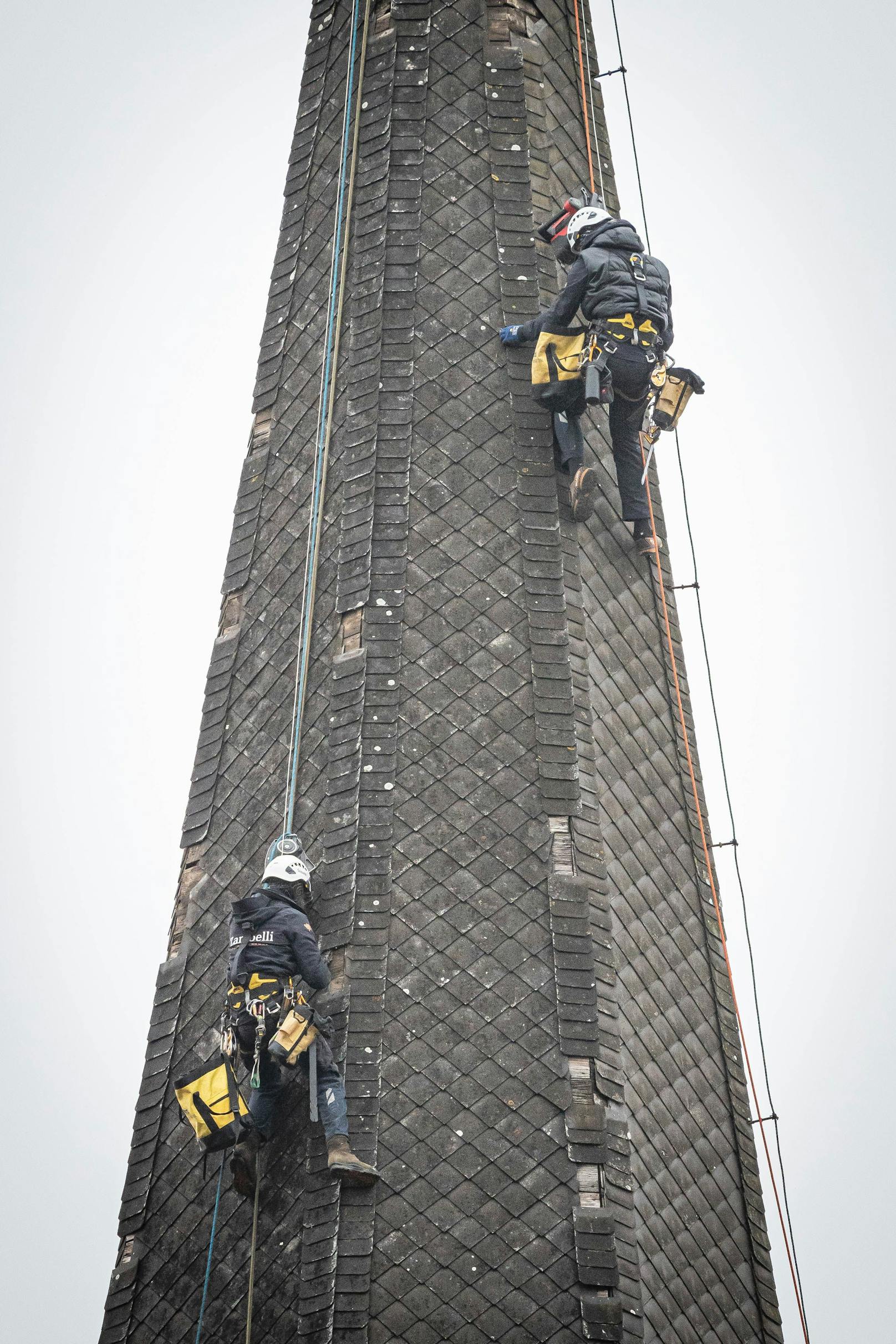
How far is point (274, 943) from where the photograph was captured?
16422mm

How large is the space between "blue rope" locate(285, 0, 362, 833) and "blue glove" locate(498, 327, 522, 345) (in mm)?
1472

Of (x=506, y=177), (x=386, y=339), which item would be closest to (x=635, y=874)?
(x=386, y=339)

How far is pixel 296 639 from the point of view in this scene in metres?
18.6

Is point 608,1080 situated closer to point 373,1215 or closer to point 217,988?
point 373,1215

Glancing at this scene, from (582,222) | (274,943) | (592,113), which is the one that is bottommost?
(274,943)

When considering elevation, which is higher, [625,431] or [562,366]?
[625,431]

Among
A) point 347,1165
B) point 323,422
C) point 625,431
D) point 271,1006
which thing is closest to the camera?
point 347,1165

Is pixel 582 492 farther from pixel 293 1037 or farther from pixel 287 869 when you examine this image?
pixel 293 1037

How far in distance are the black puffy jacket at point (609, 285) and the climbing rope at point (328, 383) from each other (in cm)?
201

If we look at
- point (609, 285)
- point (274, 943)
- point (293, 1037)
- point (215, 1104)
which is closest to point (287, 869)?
point (274, 943)

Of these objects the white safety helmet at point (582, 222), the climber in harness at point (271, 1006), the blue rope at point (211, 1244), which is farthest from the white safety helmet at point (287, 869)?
the white safety helmet at point (582, 222)

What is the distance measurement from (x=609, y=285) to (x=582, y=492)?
157 centimetres

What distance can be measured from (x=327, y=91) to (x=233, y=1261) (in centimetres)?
1033

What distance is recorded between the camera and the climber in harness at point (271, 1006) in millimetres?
16109
